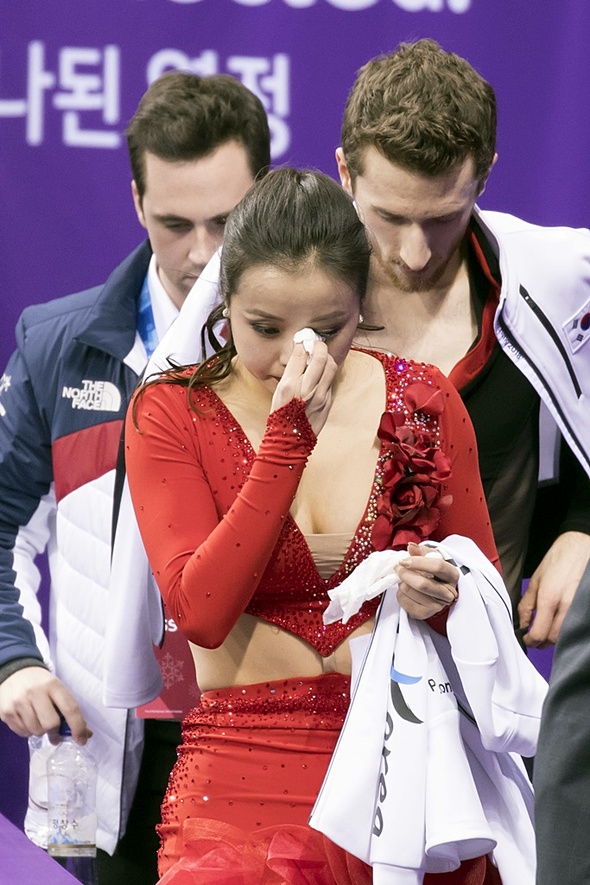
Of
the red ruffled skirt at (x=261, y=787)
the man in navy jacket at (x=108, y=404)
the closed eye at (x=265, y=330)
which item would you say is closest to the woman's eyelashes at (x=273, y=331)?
the closed eye at (x=265, y=330)

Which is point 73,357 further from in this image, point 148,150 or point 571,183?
point 571,183

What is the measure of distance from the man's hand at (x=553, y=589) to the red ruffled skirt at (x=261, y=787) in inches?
26.5

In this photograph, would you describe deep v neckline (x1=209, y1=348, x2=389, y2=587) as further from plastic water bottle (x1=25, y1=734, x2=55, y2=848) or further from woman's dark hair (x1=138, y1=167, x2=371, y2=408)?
plastic water bottle (x1=25, y1=734, x2=55, y2=848)

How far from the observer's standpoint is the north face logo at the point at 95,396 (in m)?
3.10

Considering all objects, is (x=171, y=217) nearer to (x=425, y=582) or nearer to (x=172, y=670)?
(x=172, y=670)

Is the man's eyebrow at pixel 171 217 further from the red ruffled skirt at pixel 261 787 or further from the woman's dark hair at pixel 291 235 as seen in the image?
the red ruffled skirt at pixel 261 787

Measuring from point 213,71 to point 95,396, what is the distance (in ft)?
3.56

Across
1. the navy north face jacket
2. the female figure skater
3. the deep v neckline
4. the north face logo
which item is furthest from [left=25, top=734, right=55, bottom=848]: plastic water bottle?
the deep v neckline

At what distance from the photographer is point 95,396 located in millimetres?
3113

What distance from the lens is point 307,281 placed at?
6.46ft

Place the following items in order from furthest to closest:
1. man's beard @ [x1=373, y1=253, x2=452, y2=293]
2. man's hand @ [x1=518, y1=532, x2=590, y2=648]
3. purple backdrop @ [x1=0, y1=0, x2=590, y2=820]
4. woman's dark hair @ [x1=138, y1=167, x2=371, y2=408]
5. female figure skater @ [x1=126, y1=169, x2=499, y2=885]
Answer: purple backdrop @ [x1=0, y1=0, x2=590, y2=820]
man's beard @ [x1=373, y1=253, x2=452, y2=293]
man's hand @ [x1=518, y1=532, x2=590, y2=648]
woman's dark hair @ [x1=138, y1=167, x2=371, y2=408]
female figure skater @ [x1=126, y1=169, x2=499, y2=885]

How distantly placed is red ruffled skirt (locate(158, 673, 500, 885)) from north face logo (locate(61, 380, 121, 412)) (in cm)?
117

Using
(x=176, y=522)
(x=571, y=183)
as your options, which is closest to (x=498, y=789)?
(x=176, y=522)

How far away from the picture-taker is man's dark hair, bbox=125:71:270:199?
3.04 metres
